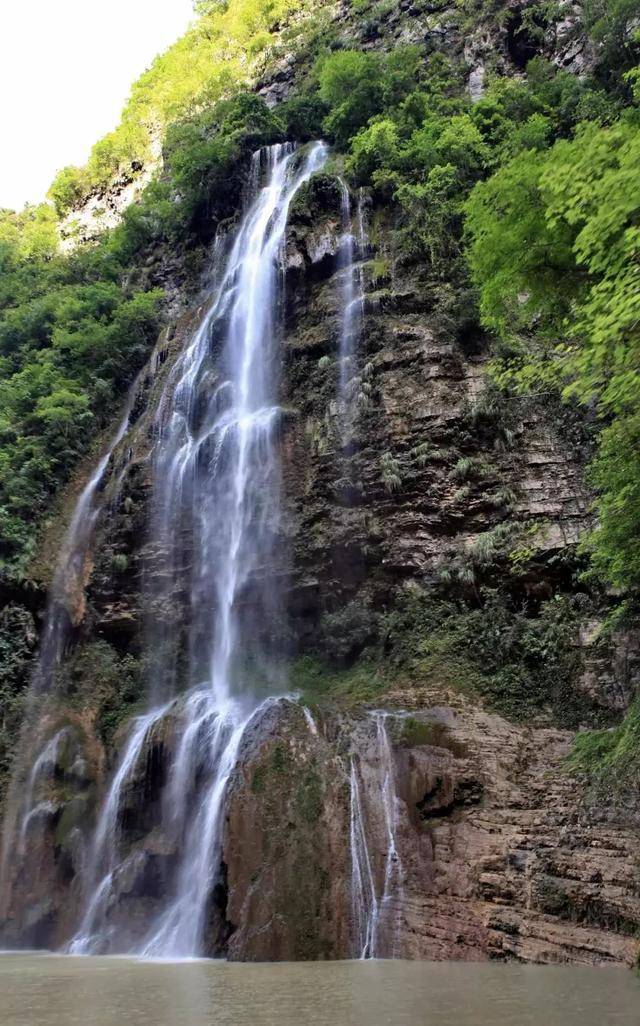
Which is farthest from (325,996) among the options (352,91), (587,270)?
(352,91)

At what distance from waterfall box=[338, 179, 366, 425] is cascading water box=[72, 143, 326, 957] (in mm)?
1939

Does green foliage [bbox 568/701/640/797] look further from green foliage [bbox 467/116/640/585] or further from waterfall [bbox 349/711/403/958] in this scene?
waterfall [bbox 349/711/403/958]

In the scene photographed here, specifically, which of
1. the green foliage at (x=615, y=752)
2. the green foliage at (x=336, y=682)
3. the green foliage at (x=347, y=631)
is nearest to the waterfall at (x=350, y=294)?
the green foliage at (x=347, y=631)

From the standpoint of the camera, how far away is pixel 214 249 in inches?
979

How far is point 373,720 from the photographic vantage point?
37.2ft

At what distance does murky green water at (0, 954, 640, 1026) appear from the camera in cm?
472

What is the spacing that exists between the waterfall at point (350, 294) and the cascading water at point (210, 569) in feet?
6.36

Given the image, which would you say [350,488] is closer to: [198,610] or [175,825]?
[198,610]

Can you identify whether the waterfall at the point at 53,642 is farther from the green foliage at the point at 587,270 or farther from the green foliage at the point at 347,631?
the green foliage at the point at 587,270

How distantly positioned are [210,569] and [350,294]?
7.88m

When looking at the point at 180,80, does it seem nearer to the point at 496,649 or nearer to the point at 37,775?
the point at 37,775

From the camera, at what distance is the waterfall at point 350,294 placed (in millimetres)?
16861

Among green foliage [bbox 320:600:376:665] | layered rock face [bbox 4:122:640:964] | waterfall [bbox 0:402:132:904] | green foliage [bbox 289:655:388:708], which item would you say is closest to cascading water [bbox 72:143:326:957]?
layered rock face [bbox 4:122:640:964]

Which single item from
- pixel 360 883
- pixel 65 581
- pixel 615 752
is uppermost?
pixel 65 581
